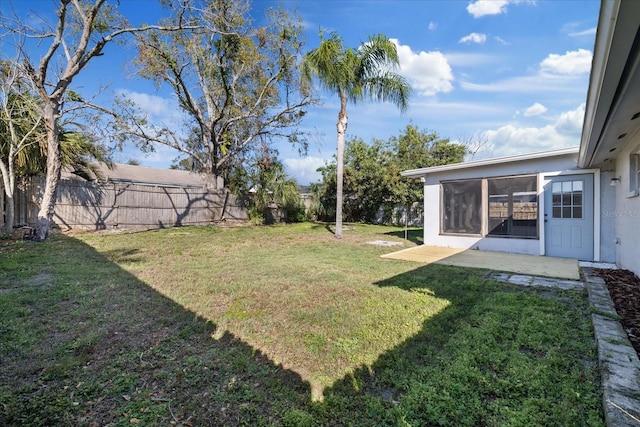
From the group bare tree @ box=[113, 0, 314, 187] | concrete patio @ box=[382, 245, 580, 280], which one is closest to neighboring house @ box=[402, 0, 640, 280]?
concrete patio @ box=[382, 245, 580, 280]

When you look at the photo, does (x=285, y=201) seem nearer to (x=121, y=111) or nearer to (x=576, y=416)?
(x=121, y=111)

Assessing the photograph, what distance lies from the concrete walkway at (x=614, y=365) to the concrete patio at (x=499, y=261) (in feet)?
4.78

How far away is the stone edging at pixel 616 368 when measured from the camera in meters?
1.54

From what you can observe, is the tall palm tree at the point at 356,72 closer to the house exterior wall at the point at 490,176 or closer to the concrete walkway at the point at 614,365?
the house exterior wall at the point at 490,176

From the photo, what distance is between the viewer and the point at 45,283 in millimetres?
4188

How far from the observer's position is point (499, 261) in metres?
6.19

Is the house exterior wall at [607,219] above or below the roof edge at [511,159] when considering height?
below

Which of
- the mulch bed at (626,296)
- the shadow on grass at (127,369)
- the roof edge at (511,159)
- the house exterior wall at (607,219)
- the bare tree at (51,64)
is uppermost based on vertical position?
the bare tree at (51,64)

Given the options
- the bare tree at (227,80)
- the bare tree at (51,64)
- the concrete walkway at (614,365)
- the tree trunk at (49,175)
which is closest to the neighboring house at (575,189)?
the concrete walkway at (614,365)

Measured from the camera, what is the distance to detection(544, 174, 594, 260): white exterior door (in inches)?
250

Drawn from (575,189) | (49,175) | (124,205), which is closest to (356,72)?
(575,189)

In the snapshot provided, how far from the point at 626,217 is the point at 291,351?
5.75 m

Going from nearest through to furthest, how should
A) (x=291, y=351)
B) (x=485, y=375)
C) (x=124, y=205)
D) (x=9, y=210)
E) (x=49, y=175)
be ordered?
(x=485, y=375)
(x=291, y=351)
(x=9, y=210)
(x=49, y=175)
(x=124, y=205)

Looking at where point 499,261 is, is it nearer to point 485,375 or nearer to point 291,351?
point 485,375
